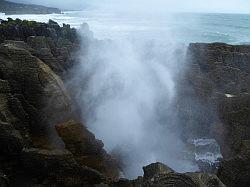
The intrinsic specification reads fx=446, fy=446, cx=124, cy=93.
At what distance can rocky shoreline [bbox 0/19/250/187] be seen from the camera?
1058 centimetres

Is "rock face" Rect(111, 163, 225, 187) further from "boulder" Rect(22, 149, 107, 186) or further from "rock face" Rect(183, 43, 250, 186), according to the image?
"rock face" Rect(183, 43, 250, 186)

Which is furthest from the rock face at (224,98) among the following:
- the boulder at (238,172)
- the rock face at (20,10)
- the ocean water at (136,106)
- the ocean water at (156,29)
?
the rock face at (20,10)

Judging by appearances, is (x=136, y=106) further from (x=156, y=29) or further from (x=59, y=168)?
(x=156, y=29)

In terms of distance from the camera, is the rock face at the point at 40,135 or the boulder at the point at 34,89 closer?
the rock face at the point at 40,135

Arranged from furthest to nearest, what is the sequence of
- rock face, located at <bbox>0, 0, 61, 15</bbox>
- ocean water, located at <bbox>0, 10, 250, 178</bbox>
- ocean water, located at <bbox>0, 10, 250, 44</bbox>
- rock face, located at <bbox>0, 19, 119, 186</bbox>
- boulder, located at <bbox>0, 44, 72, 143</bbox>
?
rock face, located at <bbox>0, 0, 61, 15</bbox> → ocean water, located at <bbox>0, 10, 250, 44</bbox> → ocean water, located at <bbox>0, 10, 250, 178</bbox> → boulder, located at <bbox>0, 44, 72, 143</bbox> → rock face, located at <bbox>0, 19, 119, 186</bbox>

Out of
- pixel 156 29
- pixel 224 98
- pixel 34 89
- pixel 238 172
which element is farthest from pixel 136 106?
pixel 156 29

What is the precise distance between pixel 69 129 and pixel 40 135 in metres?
1.35

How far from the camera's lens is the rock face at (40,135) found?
10625 mm

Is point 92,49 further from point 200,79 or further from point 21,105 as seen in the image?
point 21,105

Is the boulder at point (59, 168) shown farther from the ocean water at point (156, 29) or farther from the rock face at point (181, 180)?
the ocean water at point (156, 29)

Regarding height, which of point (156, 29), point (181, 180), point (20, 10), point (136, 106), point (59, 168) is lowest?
point (181, 180)

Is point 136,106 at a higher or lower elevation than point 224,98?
higher

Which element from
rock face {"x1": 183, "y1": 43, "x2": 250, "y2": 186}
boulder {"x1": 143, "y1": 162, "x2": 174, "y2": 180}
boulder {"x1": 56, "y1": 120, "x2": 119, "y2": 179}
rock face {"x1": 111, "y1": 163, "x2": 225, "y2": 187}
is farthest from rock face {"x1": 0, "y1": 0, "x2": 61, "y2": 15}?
rock face {"x1": 111, "y1": 163, "x2": 225, "y2": 187}

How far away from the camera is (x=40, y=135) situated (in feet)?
40.7
